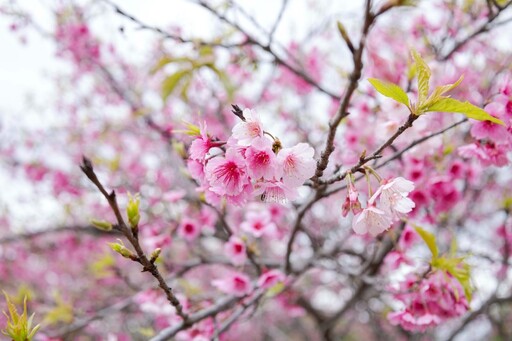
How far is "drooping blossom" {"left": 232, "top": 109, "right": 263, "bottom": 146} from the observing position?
130 centimetres

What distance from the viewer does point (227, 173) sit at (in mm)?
1428

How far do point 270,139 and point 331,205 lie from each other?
5.38 metres

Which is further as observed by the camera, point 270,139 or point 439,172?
point 439,172

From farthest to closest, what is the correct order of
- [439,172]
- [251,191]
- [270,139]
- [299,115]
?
1. [299,115]
2. [439,172]
3. [251,191]
4. [270,139]

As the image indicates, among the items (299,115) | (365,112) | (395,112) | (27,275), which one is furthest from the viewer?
(27,275)

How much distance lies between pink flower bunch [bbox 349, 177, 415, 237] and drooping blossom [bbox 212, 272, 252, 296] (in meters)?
1.26

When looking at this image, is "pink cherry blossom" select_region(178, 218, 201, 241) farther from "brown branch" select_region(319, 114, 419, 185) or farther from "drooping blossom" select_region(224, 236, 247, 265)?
"brown branch" select_region(319, 114, 419, 185)

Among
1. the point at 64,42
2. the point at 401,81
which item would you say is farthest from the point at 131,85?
the point at 401,81

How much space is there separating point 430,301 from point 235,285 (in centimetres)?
110

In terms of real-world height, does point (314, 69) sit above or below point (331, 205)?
above

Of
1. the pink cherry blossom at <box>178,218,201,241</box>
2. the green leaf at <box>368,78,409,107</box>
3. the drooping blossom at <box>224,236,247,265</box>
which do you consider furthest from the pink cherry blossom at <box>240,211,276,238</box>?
the green leaf at <box>368,78,409,107</box>

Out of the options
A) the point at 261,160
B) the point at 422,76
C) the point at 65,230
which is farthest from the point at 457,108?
the point at 65,230

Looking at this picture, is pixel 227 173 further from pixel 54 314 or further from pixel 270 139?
pixel 54 314

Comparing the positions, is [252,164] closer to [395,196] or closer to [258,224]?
[395,196]
